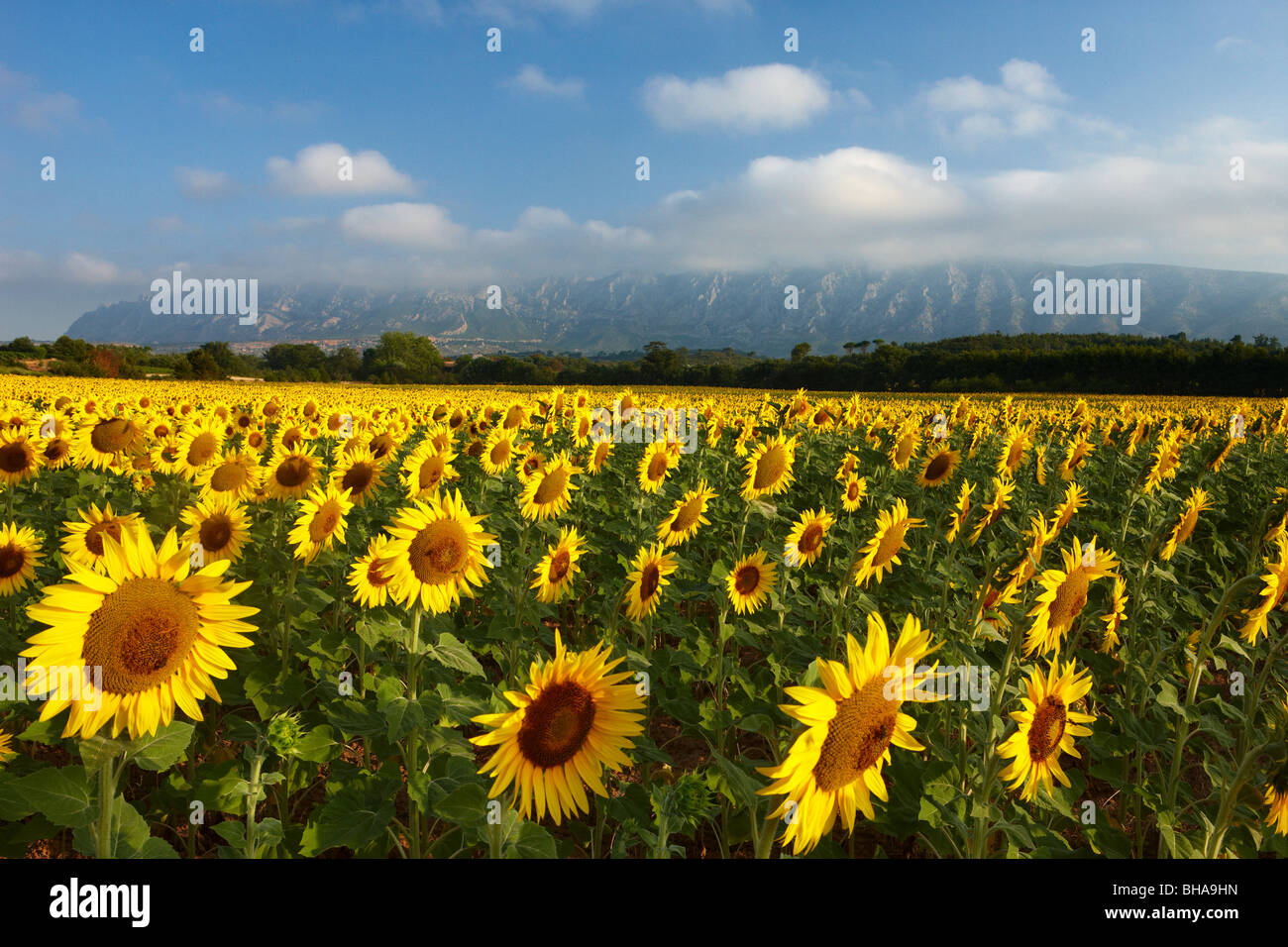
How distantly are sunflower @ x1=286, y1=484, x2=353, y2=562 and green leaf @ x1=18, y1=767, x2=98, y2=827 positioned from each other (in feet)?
6.95

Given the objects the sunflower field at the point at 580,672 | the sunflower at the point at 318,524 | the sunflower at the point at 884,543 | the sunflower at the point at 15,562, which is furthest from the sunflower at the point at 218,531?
the sunflower at the point at 884,543

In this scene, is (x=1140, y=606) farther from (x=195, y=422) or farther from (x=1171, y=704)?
(x=195, y=422)

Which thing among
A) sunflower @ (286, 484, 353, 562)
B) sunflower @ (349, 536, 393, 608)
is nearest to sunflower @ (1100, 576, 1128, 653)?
sunflower @ (349, 536, 393, 608)

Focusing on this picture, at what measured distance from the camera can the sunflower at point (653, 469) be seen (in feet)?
23.9

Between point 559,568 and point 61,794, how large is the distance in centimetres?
335

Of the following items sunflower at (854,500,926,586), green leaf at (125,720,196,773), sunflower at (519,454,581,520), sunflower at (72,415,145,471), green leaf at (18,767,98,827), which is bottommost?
green leaf at (18,767,98,827)

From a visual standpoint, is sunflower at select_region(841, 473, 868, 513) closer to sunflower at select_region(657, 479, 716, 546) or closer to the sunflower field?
the sunflower field

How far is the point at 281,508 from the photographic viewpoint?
5152 mm

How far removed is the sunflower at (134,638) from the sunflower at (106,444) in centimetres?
671

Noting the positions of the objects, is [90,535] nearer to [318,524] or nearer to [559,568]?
[318,524]

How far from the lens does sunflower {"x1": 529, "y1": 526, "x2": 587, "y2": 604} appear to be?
17.1 feet
